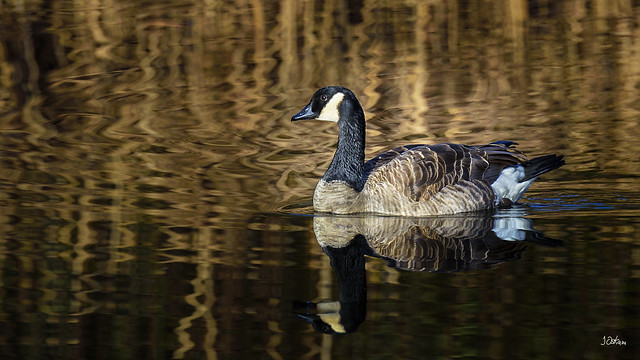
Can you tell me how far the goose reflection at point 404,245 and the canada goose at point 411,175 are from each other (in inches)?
6.4

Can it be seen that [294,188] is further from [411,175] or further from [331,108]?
[411,175]

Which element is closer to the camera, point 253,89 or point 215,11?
point 253,89

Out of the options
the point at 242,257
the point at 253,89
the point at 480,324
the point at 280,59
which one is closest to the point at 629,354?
the point at 480,324

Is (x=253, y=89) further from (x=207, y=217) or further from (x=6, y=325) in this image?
(x=6, y=325)

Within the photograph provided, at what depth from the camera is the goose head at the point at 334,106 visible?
34.1 ft

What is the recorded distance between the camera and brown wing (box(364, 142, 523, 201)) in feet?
33.0

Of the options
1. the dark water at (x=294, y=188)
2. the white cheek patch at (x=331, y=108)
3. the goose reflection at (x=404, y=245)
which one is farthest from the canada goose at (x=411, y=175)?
the dark water at (x=294, y=188)

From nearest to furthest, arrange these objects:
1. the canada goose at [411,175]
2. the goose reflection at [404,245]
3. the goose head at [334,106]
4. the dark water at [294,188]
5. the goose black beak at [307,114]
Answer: the dark water at [294,188] → the goose reflection at [404,245] → the canada goose at [411,175] → the goose black beak at [307,114] → the goose head at [334,106]

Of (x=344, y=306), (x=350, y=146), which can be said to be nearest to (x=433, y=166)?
(x=350, y=146)

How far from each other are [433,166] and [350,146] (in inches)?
34.4

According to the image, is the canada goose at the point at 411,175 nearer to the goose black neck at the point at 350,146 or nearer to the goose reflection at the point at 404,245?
the goose black neck at the point at 350,146

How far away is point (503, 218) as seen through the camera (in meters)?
9.91

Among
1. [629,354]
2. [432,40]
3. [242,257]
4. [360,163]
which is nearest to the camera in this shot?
[629,354]

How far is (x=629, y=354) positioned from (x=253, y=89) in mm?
11423
